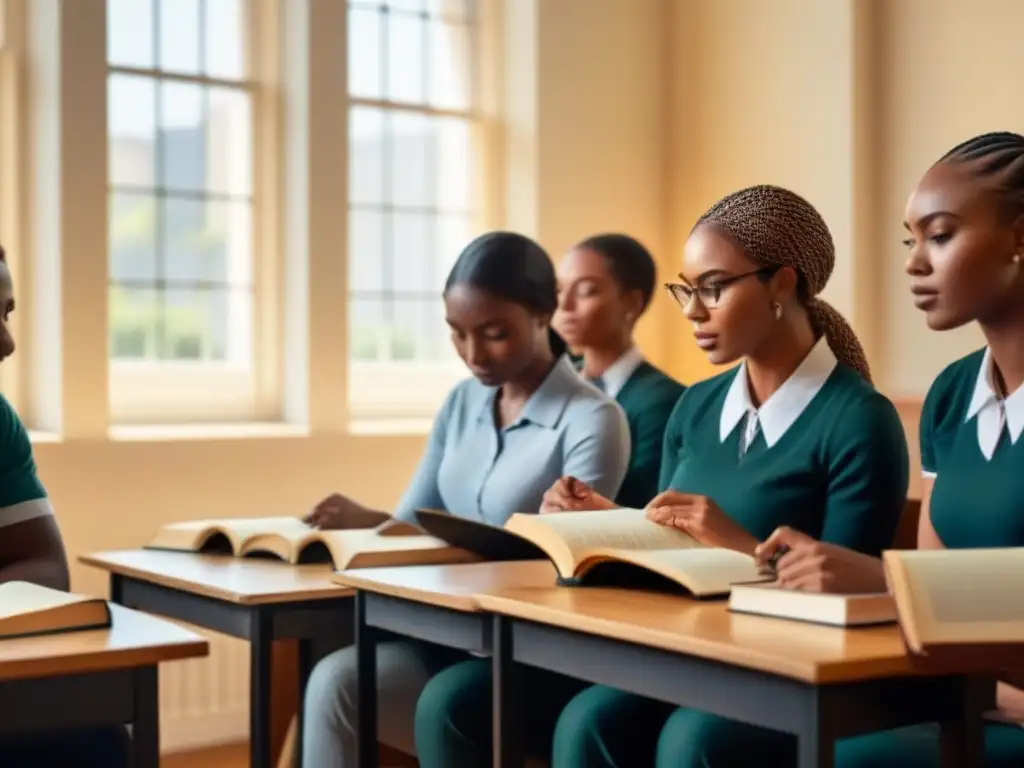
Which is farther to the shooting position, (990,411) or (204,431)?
(204,431)

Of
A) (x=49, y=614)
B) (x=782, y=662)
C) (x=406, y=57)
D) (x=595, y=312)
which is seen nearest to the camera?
→ (x=782, y=662)

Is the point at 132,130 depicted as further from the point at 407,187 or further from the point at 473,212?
the point at 473,212

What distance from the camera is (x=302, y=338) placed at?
479cm

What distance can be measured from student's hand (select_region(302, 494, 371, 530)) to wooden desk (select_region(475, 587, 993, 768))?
115 cm

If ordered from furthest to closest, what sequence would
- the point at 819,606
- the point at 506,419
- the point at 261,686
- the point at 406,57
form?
the point at 406,57, the point at 506,419, the point at 261,686, the point at 819,606

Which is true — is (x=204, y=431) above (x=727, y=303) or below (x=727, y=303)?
below

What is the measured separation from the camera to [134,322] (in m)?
4.66

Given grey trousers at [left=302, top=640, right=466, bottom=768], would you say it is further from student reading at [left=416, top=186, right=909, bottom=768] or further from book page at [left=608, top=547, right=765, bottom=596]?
book page at [left=608, top=547, right=765, bottom=596]

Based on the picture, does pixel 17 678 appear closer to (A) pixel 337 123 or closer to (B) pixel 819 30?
(A) pixel 337 123

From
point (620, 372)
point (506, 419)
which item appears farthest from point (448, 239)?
point (506, 419)

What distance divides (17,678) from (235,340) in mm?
A: 3207

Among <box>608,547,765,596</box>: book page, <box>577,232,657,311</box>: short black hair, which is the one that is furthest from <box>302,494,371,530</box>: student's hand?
<box>608,547,765,596</box>: book page

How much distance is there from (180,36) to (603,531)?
3.14 meters

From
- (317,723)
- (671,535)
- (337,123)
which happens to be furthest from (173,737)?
(671,535)
